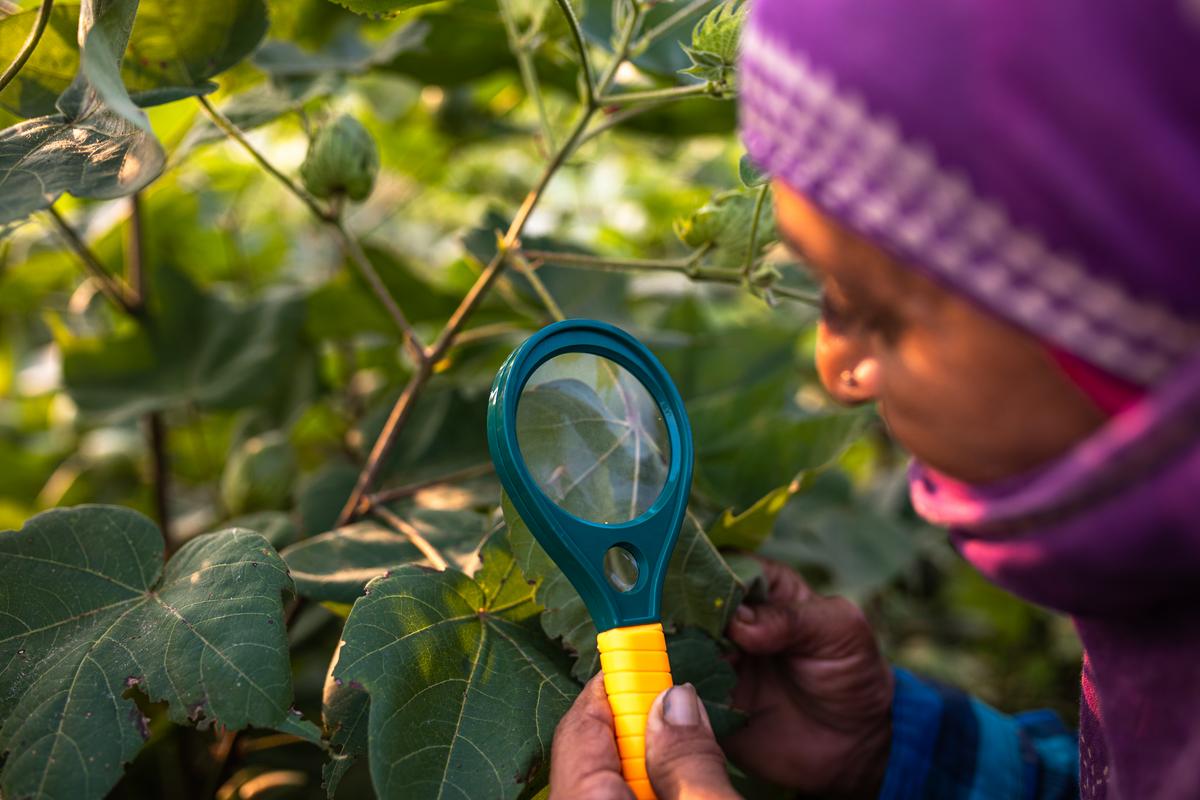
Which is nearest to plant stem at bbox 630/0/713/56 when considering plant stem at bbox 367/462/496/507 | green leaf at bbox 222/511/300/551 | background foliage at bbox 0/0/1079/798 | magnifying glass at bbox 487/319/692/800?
background foliage at bbox 0/0/1079/798

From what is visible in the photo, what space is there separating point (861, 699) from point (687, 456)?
0.27m

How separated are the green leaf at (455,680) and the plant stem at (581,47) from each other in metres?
0.32

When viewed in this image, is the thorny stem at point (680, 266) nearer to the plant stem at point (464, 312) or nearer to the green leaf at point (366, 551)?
the plant stem at point (464, 312)

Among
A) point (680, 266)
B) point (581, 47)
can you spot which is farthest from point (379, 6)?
point (680, 266)

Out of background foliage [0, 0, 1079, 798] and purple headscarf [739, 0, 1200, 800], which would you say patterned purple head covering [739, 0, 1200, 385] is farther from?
background foliage [0, 0, 1079, 798]

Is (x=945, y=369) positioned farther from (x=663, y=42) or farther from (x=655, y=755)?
(x=663, y=42)

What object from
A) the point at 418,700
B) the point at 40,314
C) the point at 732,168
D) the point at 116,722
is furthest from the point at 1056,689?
the point at 40,314

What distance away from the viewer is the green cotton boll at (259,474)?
3.15ft

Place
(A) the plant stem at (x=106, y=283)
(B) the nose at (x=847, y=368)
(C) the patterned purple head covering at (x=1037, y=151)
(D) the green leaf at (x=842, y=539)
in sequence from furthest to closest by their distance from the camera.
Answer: (D) the green leaf at (x=842, y=539) → (A) the plant stem at (x=106, y=283) → (B) the nose at (x=847, y=368) → (C) the patterned purple head covering at (x=1037, y=151)

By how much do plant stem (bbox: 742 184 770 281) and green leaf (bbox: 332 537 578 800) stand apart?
252 mm

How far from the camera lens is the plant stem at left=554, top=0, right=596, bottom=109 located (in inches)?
24.4

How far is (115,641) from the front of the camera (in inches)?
21.5

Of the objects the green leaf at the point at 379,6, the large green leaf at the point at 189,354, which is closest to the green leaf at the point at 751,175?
the green leaf at the point at 379,6

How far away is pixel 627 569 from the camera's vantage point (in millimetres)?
564
